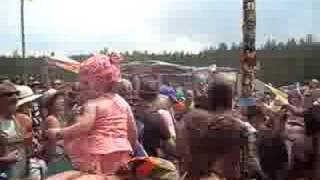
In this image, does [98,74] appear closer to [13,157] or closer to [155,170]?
[13,157]

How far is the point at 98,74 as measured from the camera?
542cm

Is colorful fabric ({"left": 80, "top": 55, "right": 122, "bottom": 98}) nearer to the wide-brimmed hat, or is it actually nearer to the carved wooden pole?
the wide-brimmed hat

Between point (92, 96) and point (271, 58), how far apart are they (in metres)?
14.2

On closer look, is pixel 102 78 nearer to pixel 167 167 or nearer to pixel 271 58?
pixel 167 167

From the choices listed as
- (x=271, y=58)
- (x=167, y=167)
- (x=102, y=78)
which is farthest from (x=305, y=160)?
(x=271, y=58)

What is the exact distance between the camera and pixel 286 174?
7.35 m

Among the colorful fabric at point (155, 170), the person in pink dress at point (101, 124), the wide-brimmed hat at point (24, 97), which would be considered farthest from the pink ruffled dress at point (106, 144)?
the wide-brimmed hat at point (24, 97)

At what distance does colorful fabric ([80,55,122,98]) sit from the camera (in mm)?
5391

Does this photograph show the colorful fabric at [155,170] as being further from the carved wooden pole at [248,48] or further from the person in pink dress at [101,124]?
the carved wooden pole at [248,48]

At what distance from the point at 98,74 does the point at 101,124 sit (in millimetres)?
420

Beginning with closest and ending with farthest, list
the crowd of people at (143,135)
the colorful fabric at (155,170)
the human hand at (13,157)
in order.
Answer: the crowd of people at (143,135), the colorful fabric at (155,170), the human hand at (13,157)

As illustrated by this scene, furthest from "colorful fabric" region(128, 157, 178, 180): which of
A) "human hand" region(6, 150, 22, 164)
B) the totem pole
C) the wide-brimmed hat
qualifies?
the wide-brimmed hat

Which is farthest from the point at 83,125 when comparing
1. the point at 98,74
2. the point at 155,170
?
the point at 155,170

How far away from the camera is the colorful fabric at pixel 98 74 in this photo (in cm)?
539
